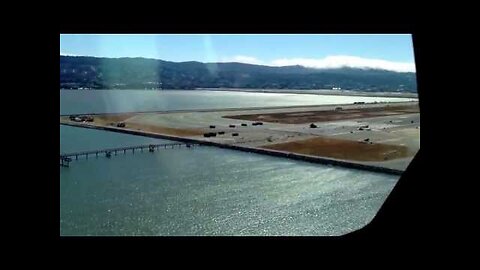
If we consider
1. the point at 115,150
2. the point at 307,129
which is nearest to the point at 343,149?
the point at 307,129

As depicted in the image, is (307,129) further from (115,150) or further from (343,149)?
(115,150)

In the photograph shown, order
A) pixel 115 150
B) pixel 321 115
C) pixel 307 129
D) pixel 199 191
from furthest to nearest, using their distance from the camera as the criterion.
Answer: pixel 321 115 → pixel 307 129 → pixel 115 150 → pixel 199 191

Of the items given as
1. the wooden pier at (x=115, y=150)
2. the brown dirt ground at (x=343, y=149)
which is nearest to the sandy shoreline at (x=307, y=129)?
the brown dirt ground at (x=343, y=149)

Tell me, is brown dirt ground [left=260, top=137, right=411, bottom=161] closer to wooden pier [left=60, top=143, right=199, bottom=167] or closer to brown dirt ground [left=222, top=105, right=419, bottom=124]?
brown dirt ground [left=222, top=105, right=419, bottom=124]
